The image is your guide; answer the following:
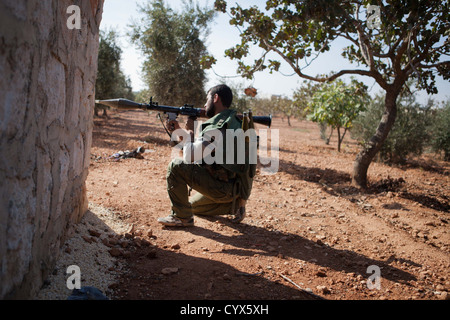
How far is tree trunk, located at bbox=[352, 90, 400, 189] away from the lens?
221 inches

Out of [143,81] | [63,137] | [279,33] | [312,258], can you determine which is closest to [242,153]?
[312,258]

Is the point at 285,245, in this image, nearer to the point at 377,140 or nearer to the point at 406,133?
the point at 377,140

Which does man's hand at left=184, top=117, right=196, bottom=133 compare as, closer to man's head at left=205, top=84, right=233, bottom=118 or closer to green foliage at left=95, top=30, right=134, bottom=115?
man's head at left=205, top=84, right=233, bottom=118

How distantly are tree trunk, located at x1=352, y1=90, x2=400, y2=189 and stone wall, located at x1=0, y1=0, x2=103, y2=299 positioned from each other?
520cm

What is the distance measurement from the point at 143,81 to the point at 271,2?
699cm

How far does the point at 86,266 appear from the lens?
7.22 ft

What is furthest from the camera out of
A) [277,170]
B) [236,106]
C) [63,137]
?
[236,106]

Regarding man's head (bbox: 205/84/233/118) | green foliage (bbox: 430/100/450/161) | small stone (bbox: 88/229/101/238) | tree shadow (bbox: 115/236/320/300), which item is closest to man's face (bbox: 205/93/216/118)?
man's head (bbox: 205/84/233/118)

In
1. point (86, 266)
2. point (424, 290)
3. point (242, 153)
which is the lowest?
point (424, 290)

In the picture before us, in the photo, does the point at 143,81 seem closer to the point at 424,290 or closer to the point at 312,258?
the point at 312,258

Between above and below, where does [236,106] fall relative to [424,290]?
above

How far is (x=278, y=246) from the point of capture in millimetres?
3229

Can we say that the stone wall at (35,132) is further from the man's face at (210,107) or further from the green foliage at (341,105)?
the green foliage at (341,105)

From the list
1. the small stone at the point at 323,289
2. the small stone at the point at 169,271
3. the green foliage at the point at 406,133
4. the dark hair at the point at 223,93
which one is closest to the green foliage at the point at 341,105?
the green foliage at the point at 406,133
